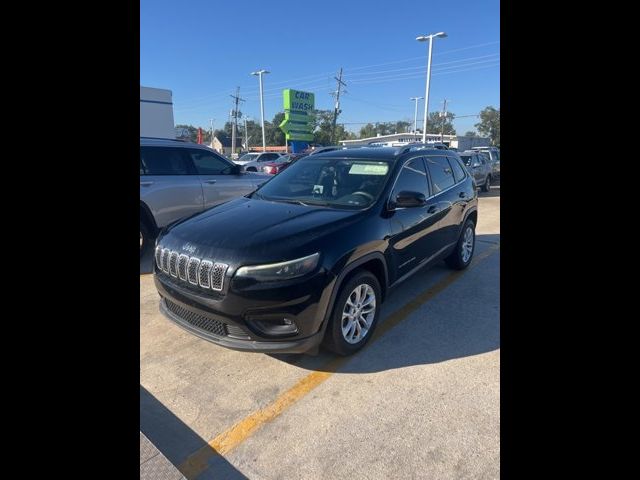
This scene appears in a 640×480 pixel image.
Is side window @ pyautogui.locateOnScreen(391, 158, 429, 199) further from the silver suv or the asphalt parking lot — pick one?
the silver suv

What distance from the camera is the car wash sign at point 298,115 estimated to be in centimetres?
3275

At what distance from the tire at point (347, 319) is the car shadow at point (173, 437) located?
1133 millimetres

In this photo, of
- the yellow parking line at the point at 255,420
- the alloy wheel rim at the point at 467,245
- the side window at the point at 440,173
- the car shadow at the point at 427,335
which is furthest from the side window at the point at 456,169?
the yellow parking line at the point at 255,420

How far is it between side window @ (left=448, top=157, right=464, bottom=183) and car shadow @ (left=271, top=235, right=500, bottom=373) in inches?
56.3

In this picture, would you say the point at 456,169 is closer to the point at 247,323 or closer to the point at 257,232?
the point at 257,232

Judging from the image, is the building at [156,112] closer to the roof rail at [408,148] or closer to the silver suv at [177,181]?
the silver suv at [177,181]

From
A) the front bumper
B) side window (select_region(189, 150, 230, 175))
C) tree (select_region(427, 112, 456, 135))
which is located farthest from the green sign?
tree (select_region(427, 112, 456, 135))

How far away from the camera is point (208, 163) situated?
6891mm

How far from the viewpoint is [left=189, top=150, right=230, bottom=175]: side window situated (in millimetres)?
6729
